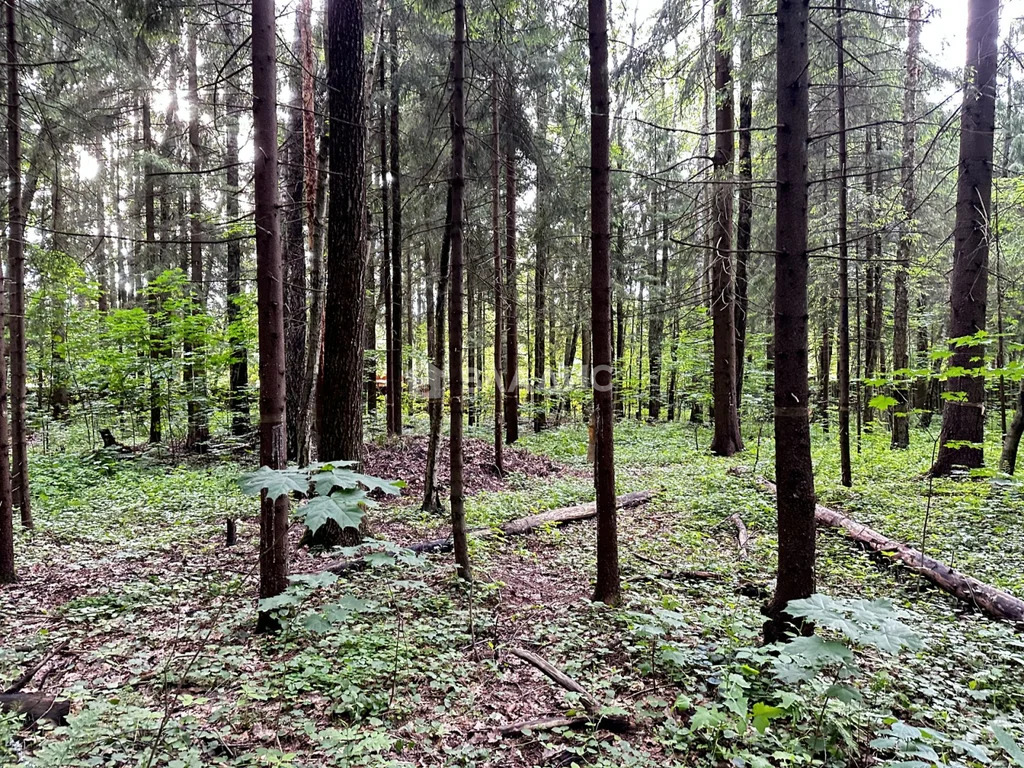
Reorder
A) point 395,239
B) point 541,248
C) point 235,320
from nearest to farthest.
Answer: point 395,239 < point 235,320 < point 541,248

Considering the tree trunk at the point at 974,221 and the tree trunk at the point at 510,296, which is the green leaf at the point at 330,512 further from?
the tree trunk at the point at 510,296

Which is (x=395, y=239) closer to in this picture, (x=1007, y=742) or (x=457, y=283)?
(x=457, y=283)

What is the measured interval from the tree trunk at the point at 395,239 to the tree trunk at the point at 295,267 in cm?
232

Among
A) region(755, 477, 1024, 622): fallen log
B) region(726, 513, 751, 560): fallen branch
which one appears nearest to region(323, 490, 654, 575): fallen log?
region(726, 513, 751, 560): fallen branch

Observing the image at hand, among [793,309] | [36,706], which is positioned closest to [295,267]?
[36,706]

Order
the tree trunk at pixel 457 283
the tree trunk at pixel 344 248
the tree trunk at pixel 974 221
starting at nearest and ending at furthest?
the tree trunk at pixel 457 283 < the tree trunk at pixel 344 248 < the tree trunk at pixel 974 221

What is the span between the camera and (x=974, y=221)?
24.4 feet

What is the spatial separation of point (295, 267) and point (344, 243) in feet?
7.91

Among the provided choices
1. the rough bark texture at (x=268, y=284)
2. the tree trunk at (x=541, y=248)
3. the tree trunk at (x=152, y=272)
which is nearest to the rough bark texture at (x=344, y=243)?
the rough bark texture at (x=268, y=284)

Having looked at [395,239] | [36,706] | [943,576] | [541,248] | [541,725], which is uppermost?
[541,248]

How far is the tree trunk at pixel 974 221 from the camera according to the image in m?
7.20

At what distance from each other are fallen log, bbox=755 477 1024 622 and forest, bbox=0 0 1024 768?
0.14 ft

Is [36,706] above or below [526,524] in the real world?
above

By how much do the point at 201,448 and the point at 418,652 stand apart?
1149cm
